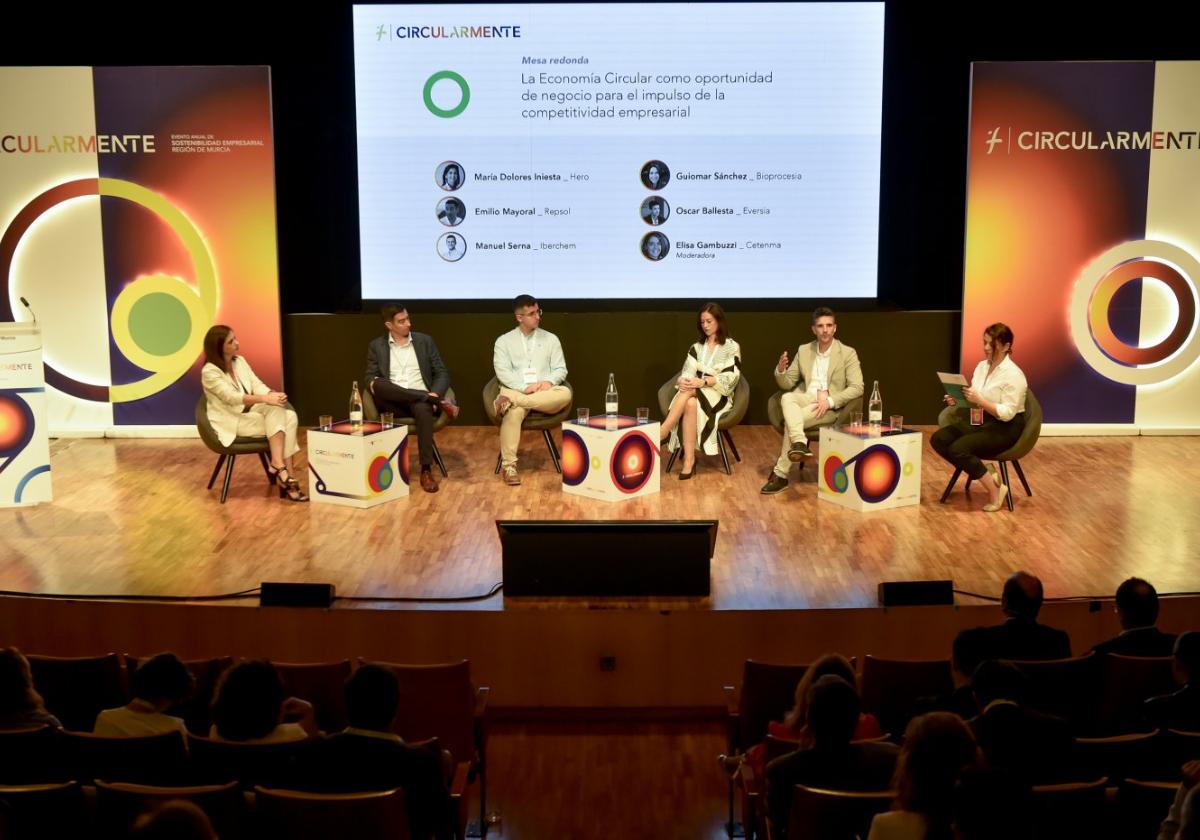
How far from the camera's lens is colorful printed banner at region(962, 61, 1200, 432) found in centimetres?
869

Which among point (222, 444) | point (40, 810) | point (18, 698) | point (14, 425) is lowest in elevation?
point (40, 810)

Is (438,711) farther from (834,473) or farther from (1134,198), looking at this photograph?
(1134,198)

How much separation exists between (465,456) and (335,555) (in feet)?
A: 7.83

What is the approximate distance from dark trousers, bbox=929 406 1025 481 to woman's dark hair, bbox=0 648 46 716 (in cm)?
499

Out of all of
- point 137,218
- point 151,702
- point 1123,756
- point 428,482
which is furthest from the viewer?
point 137,218

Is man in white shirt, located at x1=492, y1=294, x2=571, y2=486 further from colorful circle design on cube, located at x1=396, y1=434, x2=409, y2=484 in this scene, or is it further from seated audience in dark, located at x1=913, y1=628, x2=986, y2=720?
seated audience in dark, located at x1=913, y1=628, x2=986, y2=720

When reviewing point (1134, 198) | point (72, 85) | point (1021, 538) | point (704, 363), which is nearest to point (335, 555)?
point (704, 363)

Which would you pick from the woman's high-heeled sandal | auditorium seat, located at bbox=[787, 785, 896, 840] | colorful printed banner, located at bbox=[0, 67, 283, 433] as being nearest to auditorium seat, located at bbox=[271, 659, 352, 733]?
auditorium seat, located at bbox=[787, 785, 896, 840]

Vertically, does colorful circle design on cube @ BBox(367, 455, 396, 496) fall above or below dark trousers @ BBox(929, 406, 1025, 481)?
below

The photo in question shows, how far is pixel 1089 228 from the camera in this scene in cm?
883

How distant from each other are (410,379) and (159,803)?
196 inches

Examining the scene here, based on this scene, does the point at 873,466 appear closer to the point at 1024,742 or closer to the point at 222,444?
the point at 222,444

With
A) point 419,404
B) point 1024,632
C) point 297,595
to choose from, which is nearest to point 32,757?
point 297,595

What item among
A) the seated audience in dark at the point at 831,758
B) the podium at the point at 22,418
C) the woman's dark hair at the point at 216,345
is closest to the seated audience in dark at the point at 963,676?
the seated audience in dark at the point at 831,758
